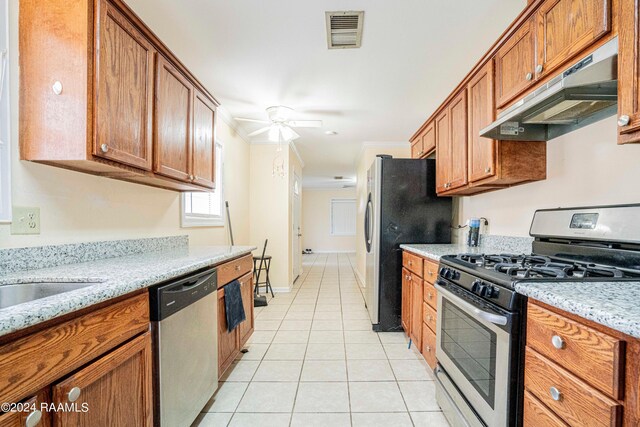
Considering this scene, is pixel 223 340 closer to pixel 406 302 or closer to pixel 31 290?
pixel 31 290

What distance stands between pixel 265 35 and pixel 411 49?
1.10m

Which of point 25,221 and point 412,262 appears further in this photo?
point 412,262

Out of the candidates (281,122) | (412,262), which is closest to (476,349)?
(412,262)

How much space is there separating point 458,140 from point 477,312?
1605 mm

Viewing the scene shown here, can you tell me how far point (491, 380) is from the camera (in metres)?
1.20

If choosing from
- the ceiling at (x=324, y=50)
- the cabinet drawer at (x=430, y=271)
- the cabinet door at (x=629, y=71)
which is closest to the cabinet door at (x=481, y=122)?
the ceiling at (x=324, y=50)

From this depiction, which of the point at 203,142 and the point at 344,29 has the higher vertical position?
the point at 344,29

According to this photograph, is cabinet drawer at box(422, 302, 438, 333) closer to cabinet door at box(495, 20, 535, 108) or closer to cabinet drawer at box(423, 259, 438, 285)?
cabinet drawer at box(423, 259, 438, 285)

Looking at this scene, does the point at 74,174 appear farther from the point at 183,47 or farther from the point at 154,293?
the point at 183,47

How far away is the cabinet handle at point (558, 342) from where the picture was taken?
871mm

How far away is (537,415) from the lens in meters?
0.97

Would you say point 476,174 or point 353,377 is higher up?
point 476,174

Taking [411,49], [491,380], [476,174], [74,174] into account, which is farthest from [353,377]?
[411,49]

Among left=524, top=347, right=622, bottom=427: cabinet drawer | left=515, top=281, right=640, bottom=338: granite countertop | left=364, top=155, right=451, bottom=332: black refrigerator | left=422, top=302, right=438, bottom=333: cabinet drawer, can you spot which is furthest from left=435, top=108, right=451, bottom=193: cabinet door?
left=524, top=347, right=622, bottom=427: cabinet drawer
